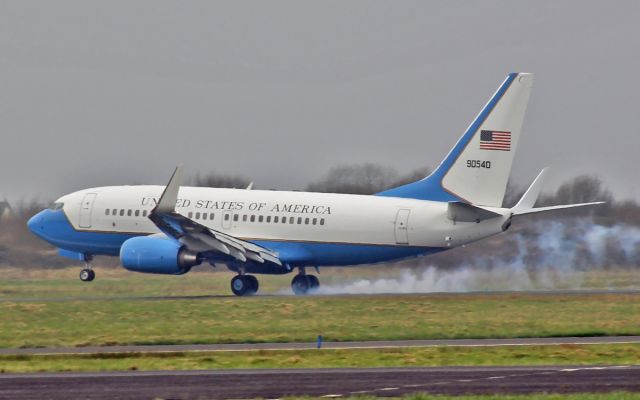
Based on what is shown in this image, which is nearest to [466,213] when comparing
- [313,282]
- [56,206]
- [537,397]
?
[313,282]

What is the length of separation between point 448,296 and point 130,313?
13108 mm

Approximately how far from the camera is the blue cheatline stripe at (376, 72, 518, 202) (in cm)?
5538

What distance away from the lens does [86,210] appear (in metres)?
60.8

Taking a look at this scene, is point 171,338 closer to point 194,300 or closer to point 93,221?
point 194,300

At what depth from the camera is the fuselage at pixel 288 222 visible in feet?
182

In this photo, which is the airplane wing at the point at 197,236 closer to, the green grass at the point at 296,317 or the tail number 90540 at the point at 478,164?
the green grass at the point at 296,317

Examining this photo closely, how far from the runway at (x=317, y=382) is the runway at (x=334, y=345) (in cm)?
570

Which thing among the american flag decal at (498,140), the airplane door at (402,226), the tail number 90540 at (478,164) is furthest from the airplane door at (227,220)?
the american flag decal at (498,140)

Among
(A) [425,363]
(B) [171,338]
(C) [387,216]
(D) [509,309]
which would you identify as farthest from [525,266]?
(A) [425,363]

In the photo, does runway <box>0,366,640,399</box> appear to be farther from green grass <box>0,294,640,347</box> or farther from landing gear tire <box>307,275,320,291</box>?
landing gear tire <box>307,275,320,291</box>

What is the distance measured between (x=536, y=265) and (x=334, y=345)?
2735 cm

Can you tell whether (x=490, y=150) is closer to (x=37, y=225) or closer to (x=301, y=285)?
(x=301, y=285)

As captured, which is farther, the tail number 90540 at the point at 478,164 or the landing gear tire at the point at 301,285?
the landing gear tire at the point at 301,285

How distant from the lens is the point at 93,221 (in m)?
60.4
